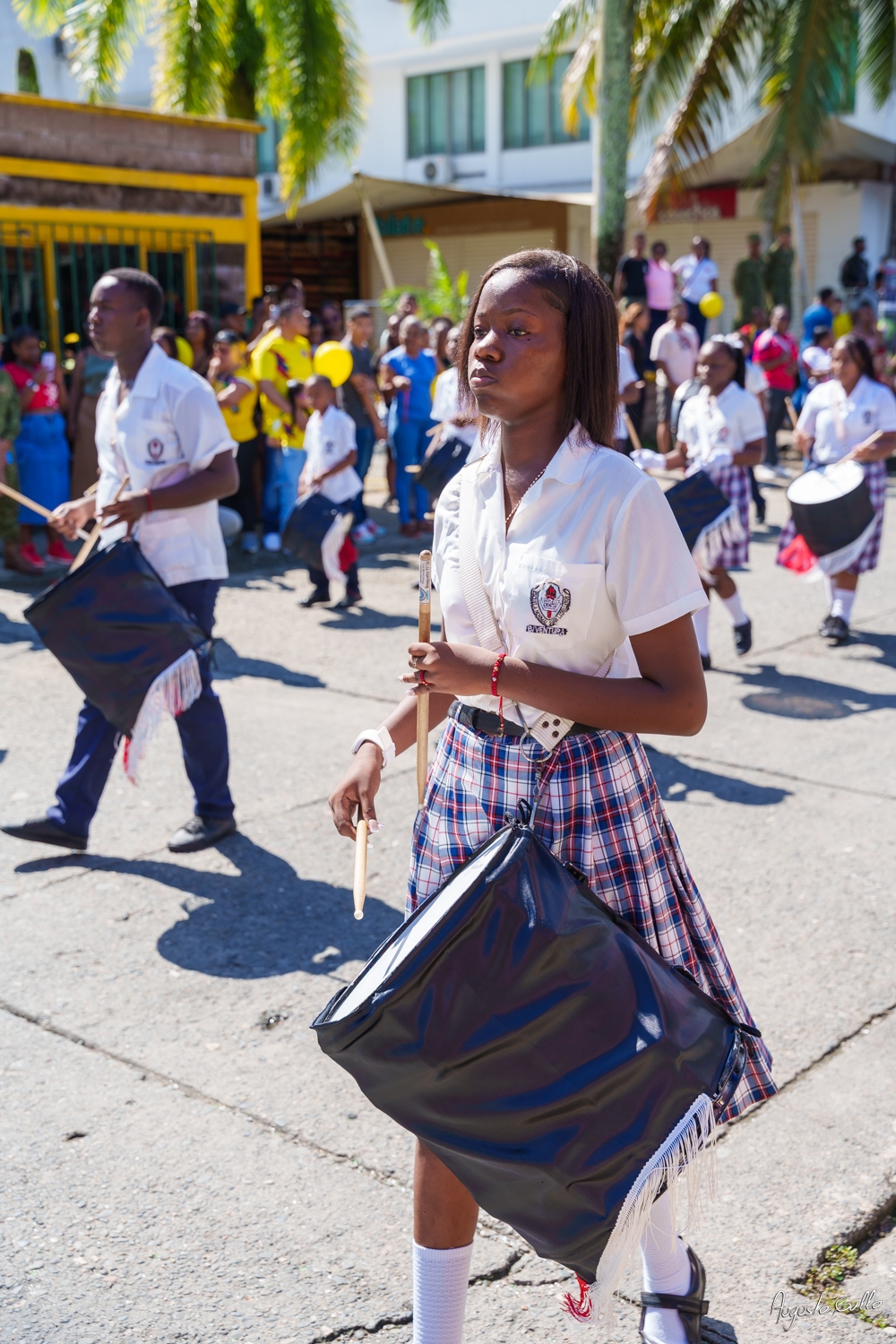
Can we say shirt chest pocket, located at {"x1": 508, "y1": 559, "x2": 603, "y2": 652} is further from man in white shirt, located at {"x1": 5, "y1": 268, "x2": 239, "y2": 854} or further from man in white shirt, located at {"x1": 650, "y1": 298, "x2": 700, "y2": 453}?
man in white shirt, located at {"x1": 650, "y1": 298, "x2": 700, "y2": 453}

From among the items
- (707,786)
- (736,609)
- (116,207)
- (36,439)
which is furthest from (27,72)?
(707,786)

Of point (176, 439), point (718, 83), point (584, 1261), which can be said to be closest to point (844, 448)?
point (176, 439)

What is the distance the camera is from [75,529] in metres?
5.00

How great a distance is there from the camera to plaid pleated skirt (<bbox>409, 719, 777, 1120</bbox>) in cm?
223

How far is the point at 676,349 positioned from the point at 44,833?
10985mm

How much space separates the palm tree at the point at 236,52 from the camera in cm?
1552

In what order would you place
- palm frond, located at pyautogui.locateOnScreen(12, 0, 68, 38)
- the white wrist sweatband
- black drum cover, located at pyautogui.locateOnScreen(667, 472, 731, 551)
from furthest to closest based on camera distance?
1. palm frond, located at pyautogui.locateOnScreen(12, 0, 68, 38)
2. black drum cover, located at pyautogui.locateOnScreen(667, 472, 731, 551)
3. the white wrist sweatband

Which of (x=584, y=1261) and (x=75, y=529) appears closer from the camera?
(x=584, y=1261)

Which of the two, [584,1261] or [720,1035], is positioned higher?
[720,1035]

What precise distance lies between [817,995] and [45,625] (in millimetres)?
2778

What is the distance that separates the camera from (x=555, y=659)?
2.22 m

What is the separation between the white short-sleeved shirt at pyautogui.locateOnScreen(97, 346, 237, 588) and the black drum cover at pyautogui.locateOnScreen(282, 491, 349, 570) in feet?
12.1

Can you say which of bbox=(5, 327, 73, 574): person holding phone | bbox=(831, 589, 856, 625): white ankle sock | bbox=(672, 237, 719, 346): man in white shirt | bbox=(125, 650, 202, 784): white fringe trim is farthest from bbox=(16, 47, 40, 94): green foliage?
bbox=(125, 650, 202, 784): white fringe trim

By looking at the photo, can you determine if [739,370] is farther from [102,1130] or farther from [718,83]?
[718,83]
